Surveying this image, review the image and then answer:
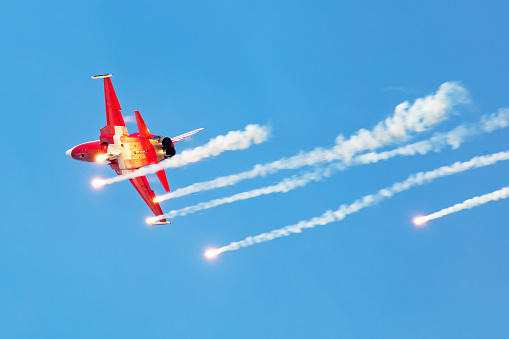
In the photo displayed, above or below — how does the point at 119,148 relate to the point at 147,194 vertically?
above

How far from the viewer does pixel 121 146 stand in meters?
67.1

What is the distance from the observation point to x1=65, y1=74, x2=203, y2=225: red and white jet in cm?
6369

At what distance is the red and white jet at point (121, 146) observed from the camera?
209ft

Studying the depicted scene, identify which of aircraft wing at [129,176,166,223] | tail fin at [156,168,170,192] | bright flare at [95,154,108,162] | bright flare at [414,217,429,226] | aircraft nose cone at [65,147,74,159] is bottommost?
bright flare at [414,217,429,226]

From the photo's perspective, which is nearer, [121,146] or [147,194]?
[121,146]

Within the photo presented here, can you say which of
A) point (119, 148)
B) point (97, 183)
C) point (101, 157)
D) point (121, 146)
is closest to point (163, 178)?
point (121, 146)

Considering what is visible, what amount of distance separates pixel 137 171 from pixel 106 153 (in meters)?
3.08

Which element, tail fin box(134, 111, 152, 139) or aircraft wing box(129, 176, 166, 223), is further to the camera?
aircraft wing box(129, 176, 166, 223)

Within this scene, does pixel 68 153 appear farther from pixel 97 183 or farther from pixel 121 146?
pixel 121 146

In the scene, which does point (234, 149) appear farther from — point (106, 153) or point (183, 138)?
point (106, 153)

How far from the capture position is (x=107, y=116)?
67.4 meters

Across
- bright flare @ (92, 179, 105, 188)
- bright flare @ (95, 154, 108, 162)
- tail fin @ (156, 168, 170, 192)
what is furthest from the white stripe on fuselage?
tail fin @ (156, 168, 170, 192)

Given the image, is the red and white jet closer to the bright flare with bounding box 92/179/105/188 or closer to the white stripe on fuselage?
the white stripe on fuselage

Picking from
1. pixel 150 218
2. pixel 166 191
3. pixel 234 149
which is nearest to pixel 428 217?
pixel 234 149
